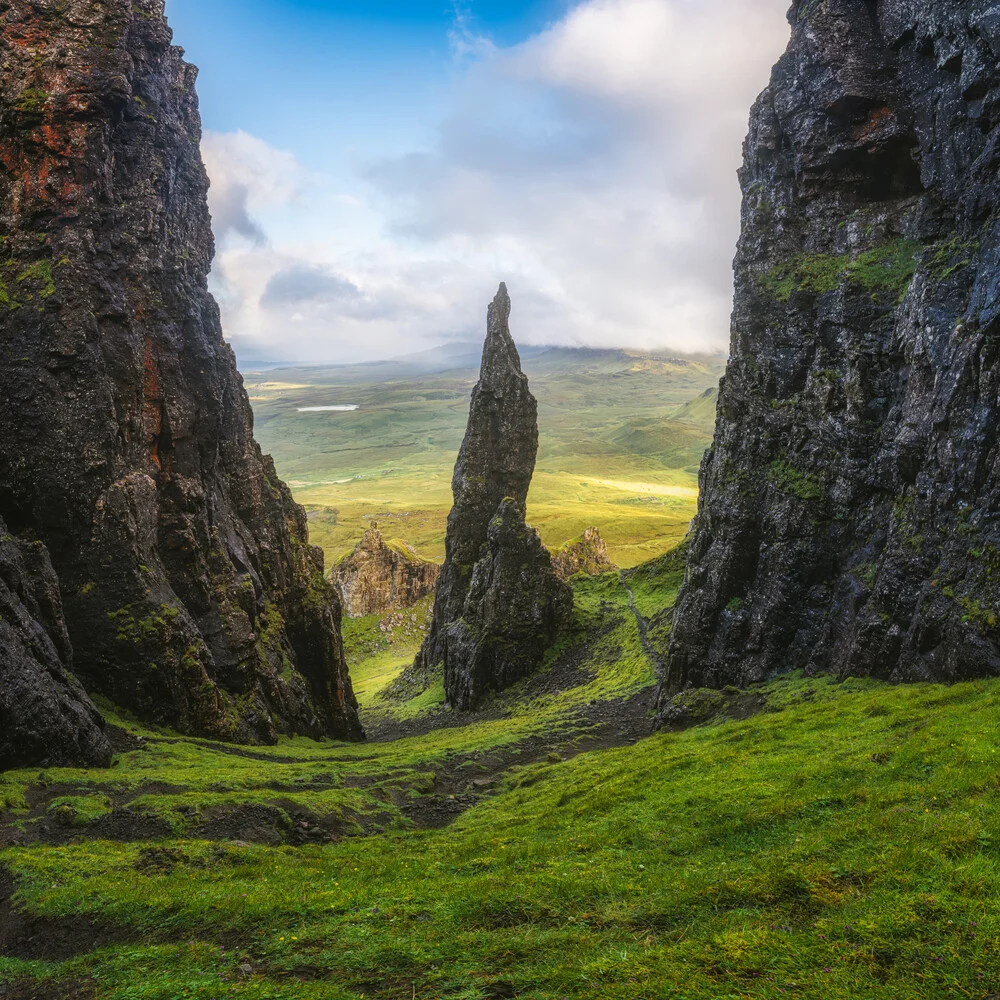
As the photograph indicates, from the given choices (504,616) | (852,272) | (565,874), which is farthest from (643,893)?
(504,616)

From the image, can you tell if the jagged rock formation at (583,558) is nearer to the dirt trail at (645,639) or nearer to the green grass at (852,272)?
the dirt trail at (645,639)

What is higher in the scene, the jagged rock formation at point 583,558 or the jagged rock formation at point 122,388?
the jagged rock formation at point 122,388

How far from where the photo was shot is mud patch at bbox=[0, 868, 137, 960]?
1853 centimetres

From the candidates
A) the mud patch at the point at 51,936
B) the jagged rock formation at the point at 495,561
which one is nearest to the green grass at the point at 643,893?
the mud patch at the point at 51,936

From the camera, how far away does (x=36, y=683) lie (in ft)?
119

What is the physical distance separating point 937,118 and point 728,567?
39.4m

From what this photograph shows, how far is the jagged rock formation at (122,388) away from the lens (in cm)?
4984

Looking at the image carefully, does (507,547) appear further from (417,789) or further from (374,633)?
(374,633)

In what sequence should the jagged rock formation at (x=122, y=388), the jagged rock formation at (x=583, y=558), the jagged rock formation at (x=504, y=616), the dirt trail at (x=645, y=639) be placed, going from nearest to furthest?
the jagged rock formation at (x=122, y=388) < the dirt trail at (x=645, y=639) < the jagged rock formation at (x=504, y=616) < the jagged rock formation at (x=583, y=558)

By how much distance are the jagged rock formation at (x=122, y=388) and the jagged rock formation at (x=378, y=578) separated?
245ft

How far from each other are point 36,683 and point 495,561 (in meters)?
63.6

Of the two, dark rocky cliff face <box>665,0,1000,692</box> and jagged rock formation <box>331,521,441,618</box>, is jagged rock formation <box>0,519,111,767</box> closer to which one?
dark rocky cliff face <box>665,0,1000,692</box>

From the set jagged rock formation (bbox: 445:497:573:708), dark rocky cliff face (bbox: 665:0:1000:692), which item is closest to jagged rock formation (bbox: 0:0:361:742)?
jagged rock formation (bbox: 445:497:573:708)

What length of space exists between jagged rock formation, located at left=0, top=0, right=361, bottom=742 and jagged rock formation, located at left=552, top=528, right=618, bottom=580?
266ft
